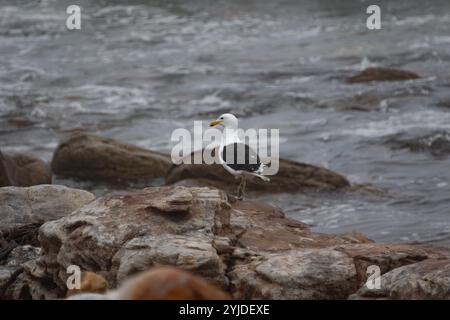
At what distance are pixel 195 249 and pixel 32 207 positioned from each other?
259 centimetres

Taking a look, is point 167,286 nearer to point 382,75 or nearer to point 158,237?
point 158,237

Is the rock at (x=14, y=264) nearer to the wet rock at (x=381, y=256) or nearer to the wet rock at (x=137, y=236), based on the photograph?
the wet rock at (x=137, y=236)

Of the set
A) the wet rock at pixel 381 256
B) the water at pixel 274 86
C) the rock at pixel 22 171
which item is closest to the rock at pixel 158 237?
the wet rock at pixel 381 256

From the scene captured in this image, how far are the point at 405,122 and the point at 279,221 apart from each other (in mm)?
9658

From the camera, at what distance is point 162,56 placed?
2561 centimetres

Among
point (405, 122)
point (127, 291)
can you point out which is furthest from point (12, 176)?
point (127, 291)

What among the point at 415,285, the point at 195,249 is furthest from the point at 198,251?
the point at 415,285

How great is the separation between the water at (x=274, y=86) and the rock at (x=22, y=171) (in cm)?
82

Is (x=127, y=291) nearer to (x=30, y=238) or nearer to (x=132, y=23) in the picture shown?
(x=30, y=238)

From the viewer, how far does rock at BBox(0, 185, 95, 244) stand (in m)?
8.54

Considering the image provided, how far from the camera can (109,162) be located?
47.5 feet

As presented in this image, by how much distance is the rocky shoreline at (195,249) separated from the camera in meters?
6.80

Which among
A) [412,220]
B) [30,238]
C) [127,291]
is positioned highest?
[127,291]

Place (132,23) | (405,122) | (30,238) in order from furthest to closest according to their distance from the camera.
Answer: (132,23) → (405,122) → (30,238)
